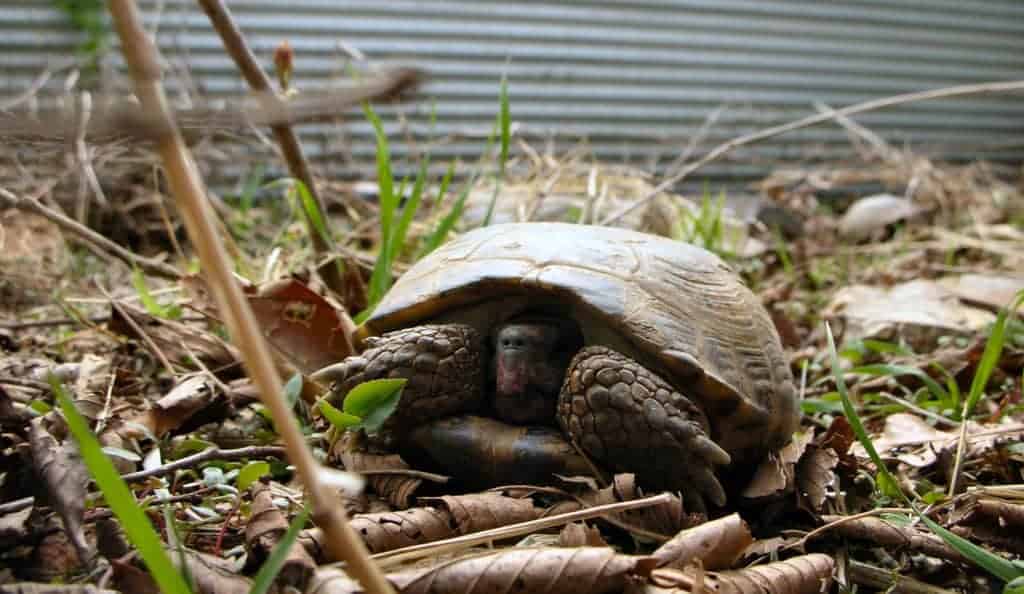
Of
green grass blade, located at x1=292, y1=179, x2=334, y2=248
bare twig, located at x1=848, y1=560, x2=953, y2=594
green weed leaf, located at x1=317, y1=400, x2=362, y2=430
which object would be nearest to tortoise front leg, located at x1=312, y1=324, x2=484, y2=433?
green weed leaf, located at x1=317, y1=400, x2=362, y2=430

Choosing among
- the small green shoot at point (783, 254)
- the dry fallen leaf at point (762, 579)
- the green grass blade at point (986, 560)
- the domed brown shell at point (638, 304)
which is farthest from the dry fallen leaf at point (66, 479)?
the small green shoot at point (783, 254)

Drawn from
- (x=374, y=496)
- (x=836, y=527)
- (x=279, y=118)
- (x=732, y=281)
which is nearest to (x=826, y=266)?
(x=732, y=281)

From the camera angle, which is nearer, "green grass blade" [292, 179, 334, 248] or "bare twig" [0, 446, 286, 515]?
"bare twig" [0, 446, 286, 515]

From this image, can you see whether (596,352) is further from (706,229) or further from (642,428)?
(706,229)

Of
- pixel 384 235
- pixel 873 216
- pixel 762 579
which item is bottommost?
pixel 873 216

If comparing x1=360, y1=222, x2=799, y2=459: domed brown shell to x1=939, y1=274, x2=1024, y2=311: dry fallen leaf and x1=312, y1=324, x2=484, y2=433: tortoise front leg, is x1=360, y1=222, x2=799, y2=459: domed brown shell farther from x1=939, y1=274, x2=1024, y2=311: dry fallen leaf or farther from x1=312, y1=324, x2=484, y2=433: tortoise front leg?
x1=939, y1=274, x2=1024, y2=311: dry fallen leaf

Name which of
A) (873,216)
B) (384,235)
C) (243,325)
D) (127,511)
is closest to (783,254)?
(873,216)
